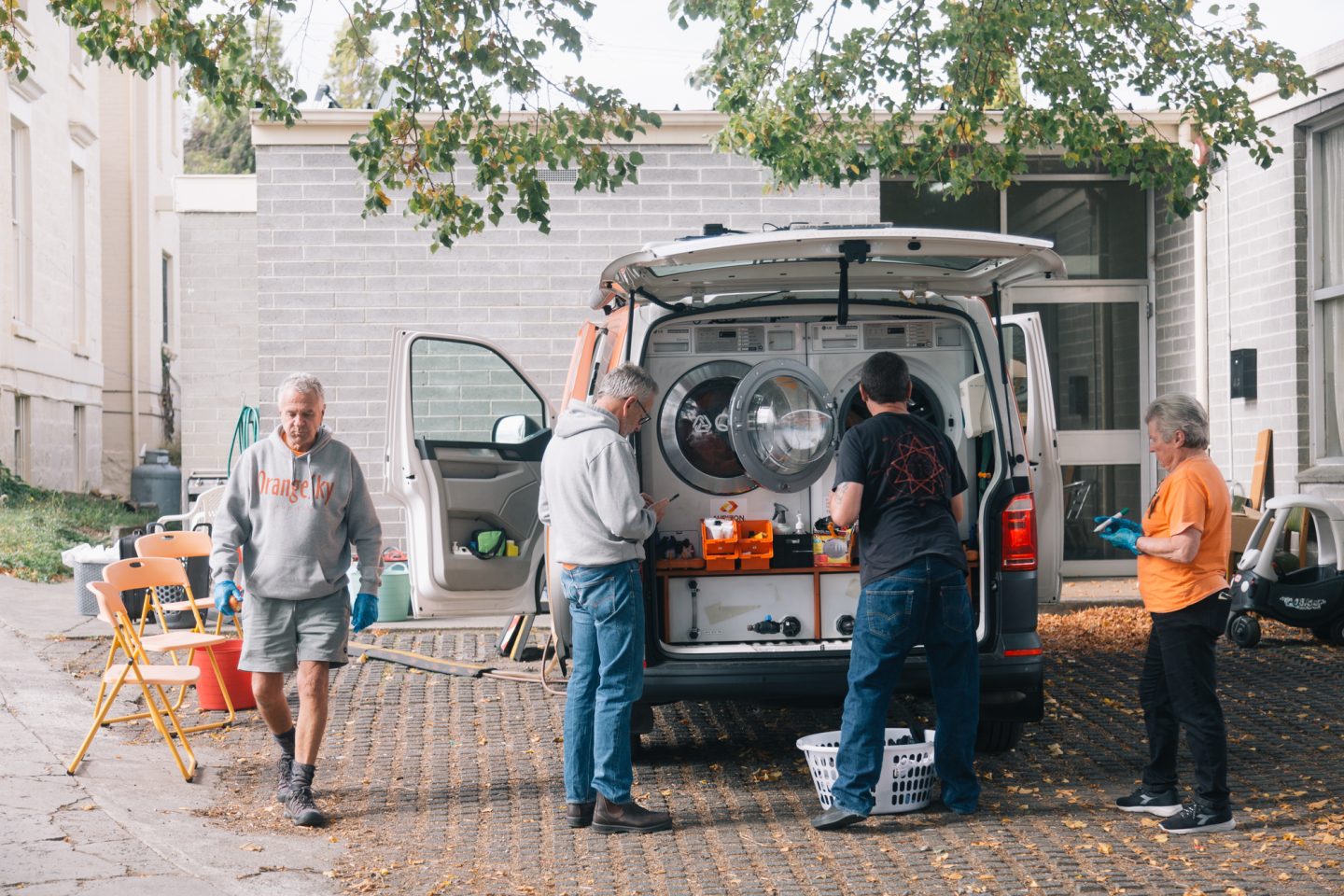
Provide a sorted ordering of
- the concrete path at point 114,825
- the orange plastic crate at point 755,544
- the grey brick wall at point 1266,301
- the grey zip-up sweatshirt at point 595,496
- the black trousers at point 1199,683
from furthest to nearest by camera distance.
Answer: the grey brick wall at point 1266,301
the orange plastic crate at point 755,544
the grey zip-up sweatshirt at point 595,496
the black trousers at point 1199,683
the concrete path at point 114,825

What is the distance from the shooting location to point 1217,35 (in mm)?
9711

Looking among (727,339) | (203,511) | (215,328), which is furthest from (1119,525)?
(215,328)

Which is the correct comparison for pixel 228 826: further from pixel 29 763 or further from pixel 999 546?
pixel 999 546

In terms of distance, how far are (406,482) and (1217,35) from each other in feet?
20.5

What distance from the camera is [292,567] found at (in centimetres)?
568

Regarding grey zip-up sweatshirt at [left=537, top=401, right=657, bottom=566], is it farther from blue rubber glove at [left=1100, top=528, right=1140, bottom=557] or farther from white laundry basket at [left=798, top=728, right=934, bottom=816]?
blue rubber glove at [left=1100, top=528, right=1140, bottom=557]

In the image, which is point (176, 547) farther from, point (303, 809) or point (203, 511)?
point (303, 809)

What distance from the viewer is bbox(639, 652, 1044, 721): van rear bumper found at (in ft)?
19.2

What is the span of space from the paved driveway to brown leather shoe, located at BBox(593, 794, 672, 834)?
0.21ft

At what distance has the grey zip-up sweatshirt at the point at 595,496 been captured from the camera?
5.39 metres

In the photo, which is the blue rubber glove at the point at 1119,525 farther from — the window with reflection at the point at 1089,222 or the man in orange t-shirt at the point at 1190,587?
the window with reflection at the point at 1089,222

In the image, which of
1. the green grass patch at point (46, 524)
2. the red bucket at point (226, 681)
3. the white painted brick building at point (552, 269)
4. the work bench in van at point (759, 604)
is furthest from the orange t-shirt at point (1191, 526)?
the green grass patch at point (46, 524)

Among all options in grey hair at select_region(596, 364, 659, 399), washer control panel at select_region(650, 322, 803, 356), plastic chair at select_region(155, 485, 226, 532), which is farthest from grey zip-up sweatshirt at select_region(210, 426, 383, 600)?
plastic chair at select_region(155, 485, 226, 532)

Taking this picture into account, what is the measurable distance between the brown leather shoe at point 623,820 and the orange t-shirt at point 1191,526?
204cm
